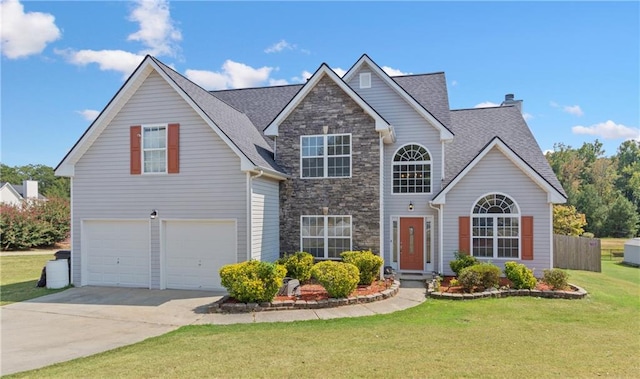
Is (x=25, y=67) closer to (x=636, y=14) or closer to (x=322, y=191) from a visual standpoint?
(x=322, y=191)

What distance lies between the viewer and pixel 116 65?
674 inches

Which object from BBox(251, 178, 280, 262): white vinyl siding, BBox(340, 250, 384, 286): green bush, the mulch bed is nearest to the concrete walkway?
the mulch bed

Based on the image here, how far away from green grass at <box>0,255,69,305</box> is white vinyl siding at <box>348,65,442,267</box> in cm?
1238

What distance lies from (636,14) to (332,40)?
9.62m

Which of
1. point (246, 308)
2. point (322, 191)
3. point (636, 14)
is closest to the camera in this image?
point (246, 308)

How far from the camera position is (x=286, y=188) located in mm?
14031

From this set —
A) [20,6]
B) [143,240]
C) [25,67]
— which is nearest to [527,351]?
[143,240]

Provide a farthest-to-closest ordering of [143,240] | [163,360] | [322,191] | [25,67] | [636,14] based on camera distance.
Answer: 1. [25,67]
2. [322,191]
3. [143,240]
4. [636,14]
5. [163,360]

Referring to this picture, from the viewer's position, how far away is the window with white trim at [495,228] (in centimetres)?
1324

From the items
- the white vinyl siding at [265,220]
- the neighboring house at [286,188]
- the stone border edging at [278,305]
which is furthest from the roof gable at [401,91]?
the stone border edging at [278,305]

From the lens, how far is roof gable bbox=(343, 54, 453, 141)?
14.4m

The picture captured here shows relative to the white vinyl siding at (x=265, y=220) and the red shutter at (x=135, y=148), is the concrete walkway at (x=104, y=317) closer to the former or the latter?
the white vinyl siding at (x=265, y=220)

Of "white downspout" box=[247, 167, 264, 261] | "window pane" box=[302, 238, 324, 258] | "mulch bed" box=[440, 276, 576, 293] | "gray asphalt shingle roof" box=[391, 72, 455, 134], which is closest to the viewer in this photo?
"mulch bed" box=[440, 276, 576, 293]

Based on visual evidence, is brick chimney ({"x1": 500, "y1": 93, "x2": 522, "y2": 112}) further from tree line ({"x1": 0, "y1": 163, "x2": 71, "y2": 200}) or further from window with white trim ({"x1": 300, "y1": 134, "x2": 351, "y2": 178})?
tree line ({"x1": 0, "y1": 163, "x2": 71, "y2": 200})
